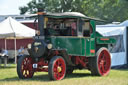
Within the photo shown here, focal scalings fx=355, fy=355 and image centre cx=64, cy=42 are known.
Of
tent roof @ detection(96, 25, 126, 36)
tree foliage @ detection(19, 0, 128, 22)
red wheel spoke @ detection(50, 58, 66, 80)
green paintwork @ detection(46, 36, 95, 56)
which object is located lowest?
red wheel spoke @ detection(50, 58, 66, 80)

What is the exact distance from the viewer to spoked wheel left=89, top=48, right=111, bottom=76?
41.9ft

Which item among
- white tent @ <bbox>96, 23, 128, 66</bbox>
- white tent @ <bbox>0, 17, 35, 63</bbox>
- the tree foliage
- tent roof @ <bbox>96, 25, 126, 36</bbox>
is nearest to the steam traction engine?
tent roof @ <bbox>96, 25, 126, 36</bbox>

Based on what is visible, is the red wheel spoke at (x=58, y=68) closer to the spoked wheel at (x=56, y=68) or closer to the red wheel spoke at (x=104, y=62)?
the spoked wheel at (x=56, y=68)

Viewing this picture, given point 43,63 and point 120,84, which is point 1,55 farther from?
point 120,84

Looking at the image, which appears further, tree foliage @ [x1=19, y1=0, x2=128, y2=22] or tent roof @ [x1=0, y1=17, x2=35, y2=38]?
tree foliage @ [x1=19, y1=0, x2=128, y2=22]

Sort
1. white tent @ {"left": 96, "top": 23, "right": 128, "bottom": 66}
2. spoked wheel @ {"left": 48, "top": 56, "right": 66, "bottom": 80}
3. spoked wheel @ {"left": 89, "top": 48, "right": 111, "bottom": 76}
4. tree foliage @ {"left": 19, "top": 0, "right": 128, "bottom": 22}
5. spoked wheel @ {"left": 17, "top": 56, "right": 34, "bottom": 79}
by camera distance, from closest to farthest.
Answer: spoked wheel @ {"left": 48, "top": 56, "right": 66, "bottom": 80}, spoked wheel @ {"left": 17, "top": 56, "right": 34, "bottom": 79}, spoked wheel @ {"left": 89, "top": 48, "right": 111, "bottom": 76}, white tent @ {"left": 96, "top": 23, "right": 128, "bottom": 66}, tree foliage @ {"left": 19, "top": 0, "right": 128, "bottom": 22}

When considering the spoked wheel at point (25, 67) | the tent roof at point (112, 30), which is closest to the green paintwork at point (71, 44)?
the spoked wheel at point (25, 67)


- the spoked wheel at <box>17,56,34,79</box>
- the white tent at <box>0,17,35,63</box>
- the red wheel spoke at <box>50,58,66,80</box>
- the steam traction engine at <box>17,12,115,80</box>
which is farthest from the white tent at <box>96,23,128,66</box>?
the red wheel spoke at <box>50,58,66,80</box>

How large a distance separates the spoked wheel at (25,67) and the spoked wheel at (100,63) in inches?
87.3

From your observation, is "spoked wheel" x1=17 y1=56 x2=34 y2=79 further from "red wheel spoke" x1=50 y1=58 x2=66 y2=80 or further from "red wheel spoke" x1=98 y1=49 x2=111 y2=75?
"red wheel spoke" x1=98 y1=49 x2=111 y2=75

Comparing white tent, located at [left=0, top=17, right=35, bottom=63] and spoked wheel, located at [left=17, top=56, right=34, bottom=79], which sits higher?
white tent, located at [left=0, top=17, right=35, bottom=63]

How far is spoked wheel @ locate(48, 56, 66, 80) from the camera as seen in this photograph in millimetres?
11000

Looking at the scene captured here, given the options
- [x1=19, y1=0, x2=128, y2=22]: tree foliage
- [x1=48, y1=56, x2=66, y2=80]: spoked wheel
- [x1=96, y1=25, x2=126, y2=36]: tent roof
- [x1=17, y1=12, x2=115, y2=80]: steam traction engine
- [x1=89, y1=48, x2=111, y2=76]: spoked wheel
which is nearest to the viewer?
[x1=48, y1=56, x2=66, y2=80]: spoked wheel

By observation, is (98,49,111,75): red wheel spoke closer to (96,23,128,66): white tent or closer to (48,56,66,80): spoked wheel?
(48,56,66,80): spoked wheel
